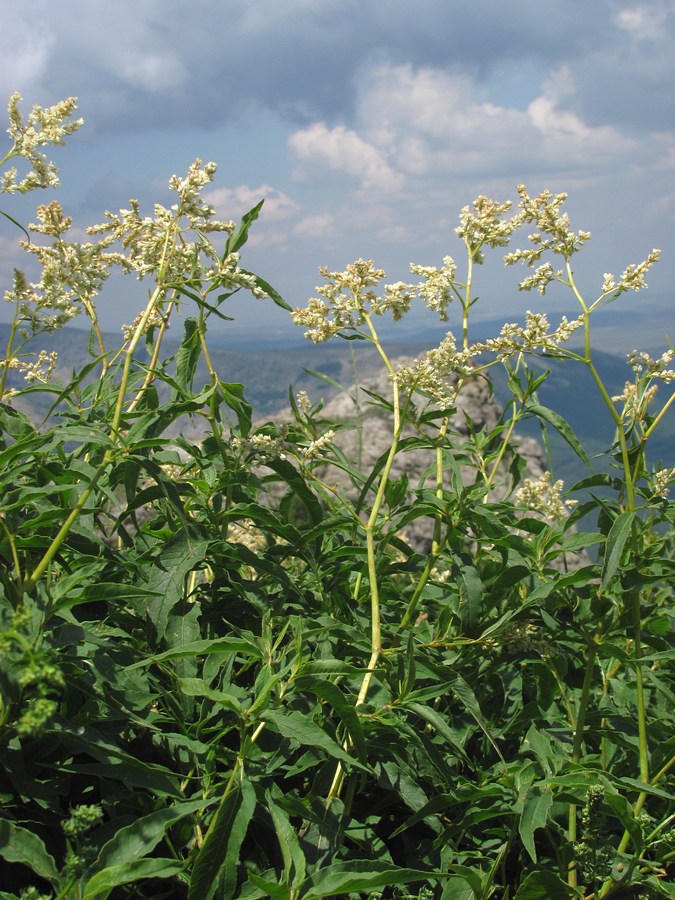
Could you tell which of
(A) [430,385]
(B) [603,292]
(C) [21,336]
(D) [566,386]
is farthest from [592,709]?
(D) [566,386]

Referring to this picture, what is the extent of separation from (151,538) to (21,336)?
0.93 meters

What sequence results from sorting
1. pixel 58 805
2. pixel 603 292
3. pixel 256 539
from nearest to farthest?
1. pixel 58 805
2. pixel 603 292
3. pixel 256 539

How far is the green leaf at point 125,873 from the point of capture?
1336 mm

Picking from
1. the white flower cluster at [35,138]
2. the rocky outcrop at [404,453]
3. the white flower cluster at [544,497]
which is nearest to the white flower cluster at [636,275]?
the white flower cluster at [544,497]

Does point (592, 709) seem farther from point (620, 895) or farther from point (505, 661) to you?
point (620, 895)

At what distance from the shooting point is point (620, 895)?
76.1 inches

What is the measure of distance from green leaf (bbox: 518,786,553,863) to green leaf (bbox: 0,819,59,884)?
0.95m

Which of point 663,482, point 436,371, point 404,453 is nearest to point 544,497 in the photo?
point 663,482

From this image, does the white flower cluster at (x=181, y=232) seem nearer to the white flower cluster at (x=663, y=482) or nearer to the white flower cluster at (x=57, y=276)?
the white flower cluster at (x=57, y=276)

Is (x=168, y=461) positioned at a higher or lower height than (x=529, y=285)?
lower

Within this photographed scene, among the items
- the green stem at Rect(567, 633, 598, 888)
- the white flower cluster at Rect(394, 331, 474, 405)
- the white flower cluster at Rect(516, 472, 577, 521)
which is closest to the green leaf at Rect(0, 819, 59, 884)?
the green stem at Rect(567, 633, 598, 888)

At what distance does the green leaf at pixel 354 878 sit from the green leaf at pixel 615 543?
0.80m

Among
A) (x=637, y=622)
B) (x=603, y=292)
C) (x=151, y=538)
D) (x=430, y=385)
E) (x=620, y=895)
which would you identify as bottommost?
(x=620, y=895)

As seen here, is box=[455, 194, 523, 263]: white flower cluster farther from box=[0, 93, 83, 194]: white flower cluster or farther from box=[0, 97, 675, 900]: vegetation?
box=[0, 93, 83, 194]: white flower cluster
